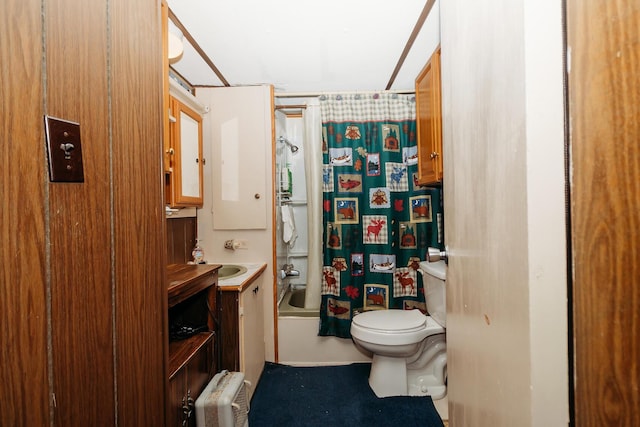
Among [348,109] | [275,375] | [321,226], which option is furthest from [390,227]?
[275,375]

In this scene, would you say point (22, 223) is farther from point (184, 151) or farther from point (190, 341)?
point (184, 151)

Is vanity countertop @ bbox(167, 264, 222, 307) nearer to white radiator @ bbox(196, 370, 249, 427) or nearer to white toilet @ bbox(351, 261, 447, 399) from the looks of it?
white radiator @ bbox(196, 370, 249, 427)

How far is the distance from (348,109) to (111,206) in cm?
202

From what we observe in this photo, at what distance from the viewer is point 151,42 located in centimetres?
78

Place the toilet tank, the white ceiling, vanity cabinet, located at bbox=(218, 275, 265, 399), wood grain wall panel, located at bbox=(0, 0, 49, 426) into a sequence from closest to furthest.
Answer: wood grain wall panel, located at bbox=(0, 0, 49, 426) → the white ceiling → vanity cabinet, located at bbox=(218, 275, 265, 399) → the toilet tank

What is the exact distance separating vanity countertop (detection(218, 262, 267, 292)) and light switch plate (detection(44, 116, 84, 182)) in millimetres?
1269

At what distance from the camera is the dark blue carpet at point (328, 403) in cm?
173

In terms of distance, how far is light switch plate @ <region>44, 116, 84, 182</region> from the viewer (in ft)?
1.55

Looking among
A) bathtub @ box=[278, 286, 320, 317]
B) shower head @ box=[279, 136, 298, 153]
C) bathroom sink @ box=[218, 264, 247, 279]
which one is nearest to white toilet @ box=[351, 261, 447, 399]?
bathtub @ box=[278, 286, 320, 317]

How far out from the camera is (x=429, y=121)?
78.8 inches

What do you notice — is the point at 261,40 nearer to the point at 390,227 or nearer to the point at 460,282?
Answer: the point at 390,227

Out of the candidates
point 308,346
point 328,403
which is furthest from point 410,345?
point 308,346

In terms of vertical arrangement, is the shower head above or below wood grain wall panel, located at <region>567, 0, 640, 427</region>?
above

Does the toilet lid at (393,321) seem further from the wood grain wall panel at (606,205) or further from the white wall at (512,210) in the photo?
the wood grain wall panel at (606,205)
